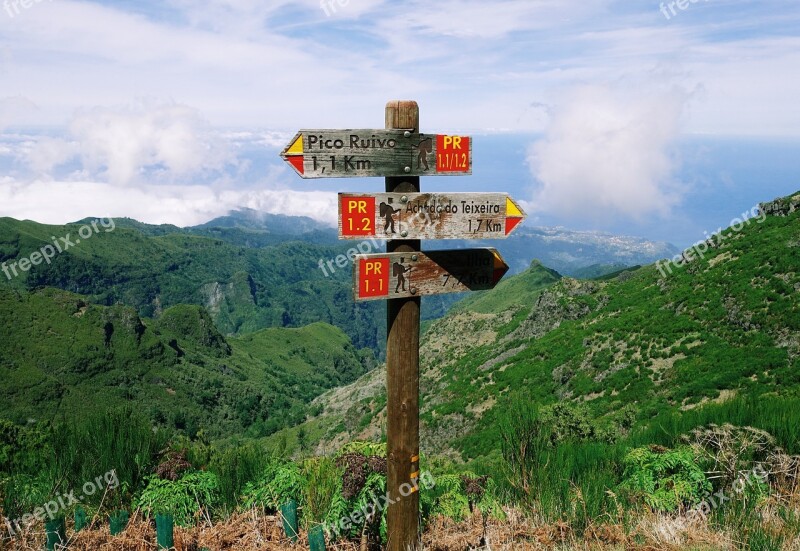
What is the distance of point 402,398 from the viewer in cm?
432

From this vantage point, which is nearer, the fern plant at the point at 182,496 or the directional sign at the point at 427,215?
the directional sign at the point at 427,215

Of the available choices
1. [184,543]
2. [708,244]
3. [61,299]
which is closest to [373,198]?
[184,543]

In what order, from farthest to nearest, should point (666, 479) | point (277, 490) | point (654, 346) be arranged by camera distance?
point (654, 346) → point (666, 479) → point (277, 490)

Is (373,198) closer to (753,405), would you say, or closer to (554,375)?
(753,405)

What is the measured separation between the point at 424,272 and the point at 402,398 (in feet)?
3.24

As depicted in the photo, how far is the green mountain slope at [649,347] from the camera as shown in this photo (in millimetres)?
24328

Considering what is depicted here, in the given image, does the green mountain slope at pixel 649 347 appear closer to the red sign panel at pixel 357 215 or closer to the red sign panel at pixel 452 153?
the red sign panel at pixel 452 153

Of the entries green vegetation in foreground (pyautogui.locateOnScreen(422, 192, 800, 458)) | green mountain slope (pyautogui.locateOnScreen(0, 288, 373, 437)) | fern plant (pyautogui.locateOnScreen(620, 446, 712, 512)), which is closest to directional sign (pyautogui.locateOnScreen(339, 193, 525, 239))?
fern plant (pyautogui.locateOnScreen(620, 446, 712, 512))

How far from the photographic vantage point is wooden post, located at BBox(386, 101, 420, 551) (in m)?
4.29

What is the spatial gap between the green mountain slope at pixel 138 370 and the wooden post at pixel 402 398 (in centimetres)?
7606

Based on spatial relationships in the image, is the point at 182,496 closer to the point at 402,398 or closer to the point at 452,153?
the point at 402,398

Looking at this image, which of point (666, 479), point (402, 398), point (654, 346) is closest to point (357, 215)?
point (402, 398)

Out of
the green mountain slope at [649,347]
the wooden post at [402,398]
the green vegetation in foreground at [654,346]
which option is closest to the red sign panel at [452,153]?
the wooden post at [402,398]

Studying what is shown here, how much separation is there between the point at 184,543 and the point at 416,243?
9.69 feet
